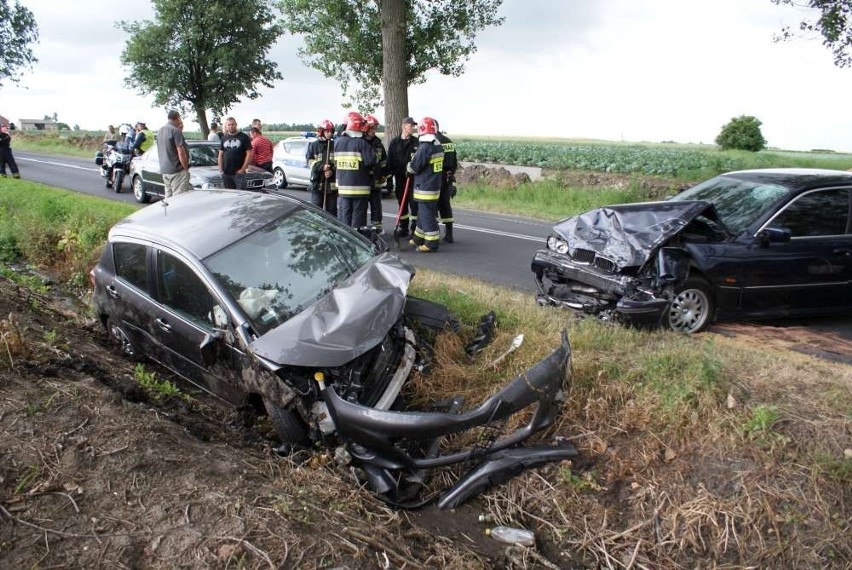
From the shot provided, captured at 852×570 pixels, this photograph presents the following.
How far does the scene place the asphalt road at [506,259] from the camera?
20.3 feet

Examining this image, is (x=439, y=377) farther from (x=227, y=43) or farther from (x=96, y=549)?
(x=227, y=43)

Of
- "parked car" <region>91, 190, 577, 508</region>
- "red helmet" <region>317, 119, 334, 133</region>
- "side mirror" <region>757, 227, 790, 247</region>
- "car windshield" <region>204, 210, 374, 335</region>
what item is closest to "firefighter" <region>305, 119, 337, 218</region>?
"red helmet" <region>317, 119, 334, 133</region>

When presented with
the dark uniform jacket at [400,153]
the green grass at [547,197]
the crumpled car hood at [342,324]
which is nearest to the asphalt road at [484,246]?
the green grass at [547,197]

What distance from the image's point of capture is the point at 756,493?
339cm

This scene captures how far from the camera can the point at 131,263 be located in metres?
5.30

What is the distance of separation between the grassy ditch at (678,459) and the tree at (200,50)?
3160 centimetres

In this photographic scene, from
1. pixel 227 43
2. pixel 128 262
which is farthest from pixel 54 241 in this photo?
pixel 227 43

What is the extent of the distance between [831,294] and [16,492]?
23.0 feet

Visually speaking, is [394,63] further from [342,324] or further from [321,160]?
[342,324]

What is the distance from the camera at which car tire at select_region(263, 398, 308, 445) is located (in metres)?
4.05

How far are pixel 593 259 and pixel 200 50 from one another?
1263 inches

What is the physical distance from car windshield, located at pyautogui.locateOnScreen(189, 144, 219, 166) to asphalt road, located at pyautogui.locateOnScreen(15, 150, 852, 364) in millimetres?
2479

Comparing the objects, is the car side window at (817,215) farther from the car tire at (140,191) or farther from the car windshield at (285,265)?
the car tire at (140,191)

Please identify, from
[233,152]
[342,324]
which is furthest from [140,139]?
[342,324]
